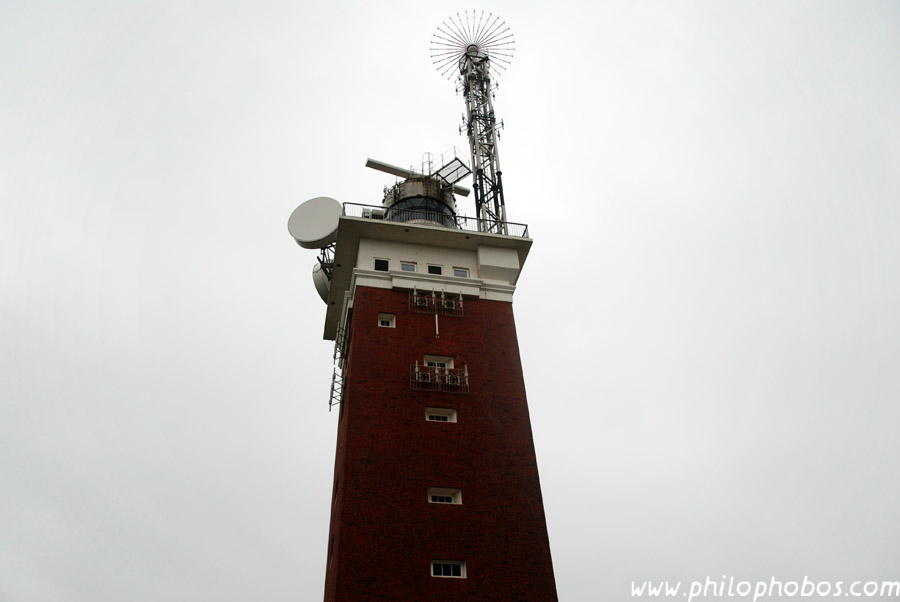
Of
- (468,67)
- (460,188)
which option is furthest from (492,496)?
(468,67)

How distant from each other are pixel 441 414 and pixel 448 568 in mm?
6905

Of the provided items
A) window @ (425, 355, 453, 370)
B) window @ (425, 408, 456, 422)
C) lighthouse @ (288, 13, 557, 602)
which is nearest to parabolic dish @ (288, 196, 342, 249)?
lighthouse @ (288, 13, 557, 602)

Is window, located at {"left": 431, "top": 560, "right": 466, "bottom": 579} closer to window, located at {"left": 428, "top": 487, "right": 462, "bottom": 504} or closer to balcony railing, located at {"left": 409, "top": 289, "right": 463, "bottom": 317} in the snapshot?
window, located at {"left": 428, "top": 487, "right": 462, "bottom": 504}

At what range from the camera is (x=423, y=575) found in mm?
26875

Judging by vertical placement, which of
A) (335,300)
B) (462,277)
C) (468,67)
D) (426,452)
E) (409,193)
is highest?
(468,67)

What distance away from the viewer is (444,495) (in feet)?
96.5

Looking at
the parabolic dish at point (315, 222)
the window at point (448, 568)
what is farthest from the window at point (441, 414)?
the parabolic dish at point (315, 222)

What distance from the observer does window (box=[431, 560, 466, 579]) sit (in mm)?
27234

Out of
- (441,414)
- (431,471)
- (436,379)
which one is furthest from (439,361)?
(431,471)

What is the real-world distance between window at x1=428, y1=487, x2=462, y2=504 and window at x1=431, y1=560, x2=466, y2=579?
2536 mm

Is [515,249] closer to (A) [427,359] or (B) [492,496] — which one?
(A) [427,359]

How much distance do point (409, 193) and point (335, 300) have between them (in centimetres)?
779

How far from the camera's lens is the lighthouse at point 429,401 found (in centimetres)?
2738

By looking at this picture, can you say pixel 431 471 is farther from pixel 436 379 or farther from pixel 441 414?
pixel 436 379
